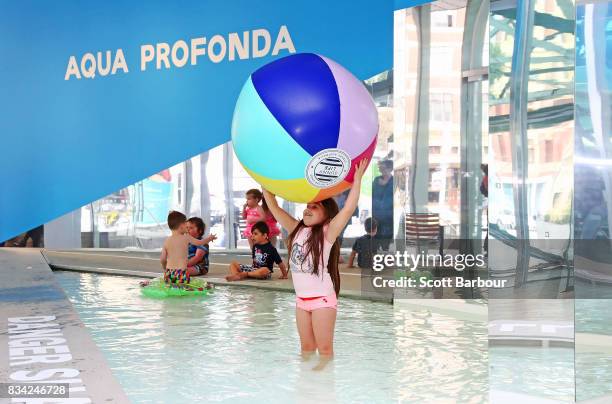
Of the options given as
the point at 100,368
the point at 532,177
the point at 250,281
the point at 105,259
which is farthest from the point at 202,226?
the point at 532,177

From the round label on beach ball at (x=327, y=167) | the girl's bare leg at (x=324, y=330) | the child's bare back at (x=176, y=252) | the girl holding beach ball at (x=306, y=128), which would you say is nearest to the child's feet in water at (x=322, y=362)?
the girl's bare leg at (x=324, y=330)

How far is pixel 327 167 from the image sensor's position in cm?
335

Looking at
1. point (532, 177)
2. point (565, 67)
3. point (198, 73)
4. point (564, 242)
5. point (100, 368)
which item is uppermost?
point (198, 73)

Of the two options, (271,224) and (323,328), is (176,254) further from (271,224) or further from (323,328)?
(323,328)

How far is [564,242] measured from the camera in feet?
9.05

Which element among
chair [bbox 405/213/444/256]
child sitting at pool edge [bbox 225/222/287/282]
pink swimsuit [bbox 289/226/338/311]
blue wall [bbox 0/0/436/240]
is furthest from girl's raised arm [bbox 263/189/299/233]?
blue wall [bbox 0/0/436/240]

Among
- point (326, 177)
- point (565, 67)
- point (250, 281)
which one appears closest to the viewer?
point (565, 67)

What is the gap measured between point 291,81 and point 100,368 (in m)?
1.62

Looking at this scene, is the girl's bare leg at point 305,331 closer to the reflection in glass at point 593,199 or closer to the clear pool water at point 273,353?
the clear pool water at point 273,353

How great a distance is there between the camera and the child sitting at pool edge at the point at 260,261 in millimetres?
7656

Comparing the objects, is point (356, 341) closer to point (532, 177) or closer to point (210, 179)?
point (532, 177)

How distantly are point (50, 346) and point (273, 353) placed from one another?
3.98 feet

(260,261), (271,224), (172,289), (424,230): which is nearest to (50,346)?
(172,289)

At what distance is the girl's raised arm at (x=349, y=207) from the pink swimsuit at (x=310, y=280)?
6cm
